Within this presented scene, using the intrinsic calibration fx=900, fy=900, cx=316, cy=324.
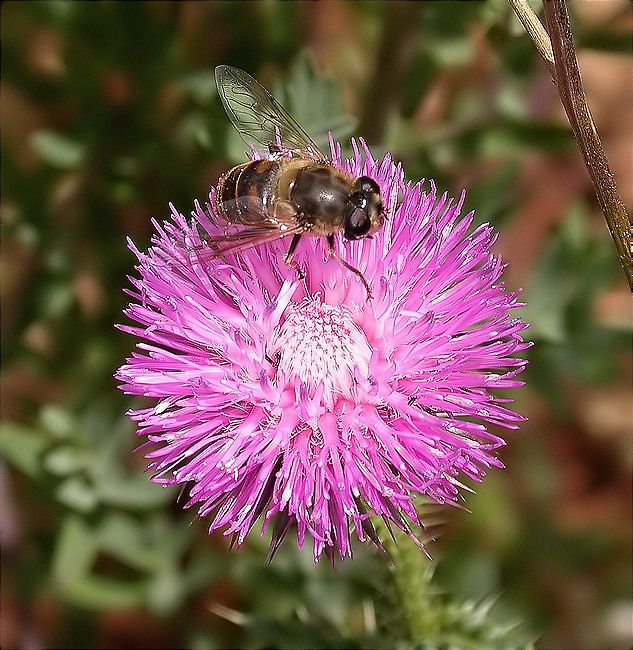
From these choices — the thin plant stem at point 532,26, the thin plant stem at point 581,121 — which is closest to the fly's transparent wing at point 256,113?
the thin plant stem at point 532,26

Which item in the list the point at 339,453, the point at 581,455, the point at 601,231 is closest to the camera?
the point at 339,453

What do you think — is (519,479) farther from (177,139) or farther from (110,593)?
(177,139)

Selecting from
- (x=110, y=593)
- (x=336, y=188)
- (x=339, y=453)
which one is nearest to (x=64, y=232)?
(x=110, y=593)

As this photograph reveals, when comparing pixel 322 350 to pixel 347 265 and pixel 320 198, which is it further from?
pixel 320 198

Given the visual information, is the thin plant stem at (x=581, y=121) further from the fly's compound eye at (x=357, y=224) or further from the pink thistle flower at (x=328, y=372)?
the fly's compound eye at (x=357, y=224)

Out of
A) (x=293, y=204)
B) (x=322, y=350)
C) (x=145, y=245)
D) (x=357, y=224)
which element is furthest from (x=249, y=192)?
(x=145, y=245)

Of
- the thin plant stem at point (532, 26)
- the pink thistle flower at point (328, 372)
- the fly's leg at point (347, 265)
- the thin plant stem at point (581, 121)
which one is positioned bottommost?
the pink thistle flower at point (328, 372)

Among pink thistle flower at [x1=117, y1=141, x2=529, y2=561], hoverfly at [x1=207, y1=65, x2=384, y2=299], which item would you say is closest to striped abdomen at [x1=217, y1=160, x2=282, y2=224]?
hoverfly at [x1=207, y1=65, x2=384, y2=299]
